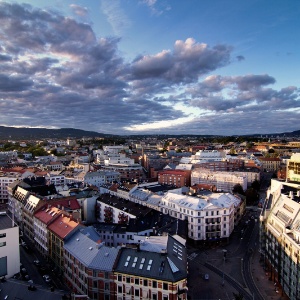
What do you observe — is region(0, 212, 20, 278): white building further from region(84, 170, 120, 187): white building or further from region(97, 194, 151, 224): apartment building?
region(84, 170, 120, 187): white building

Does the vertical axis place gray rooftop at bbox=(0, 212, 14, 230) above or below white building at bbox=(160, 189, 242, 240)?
above

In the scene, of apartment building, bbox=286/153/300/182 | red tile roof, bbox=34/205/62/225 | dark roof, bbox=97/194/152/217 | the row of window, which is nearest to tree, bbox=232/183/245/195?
apartment building, bbox=286/153/300/182

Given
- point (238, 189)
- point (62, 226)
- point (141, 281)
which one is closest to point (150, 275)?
point (141, 281)

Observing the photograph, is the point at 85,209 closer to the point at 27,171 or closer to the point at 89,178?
the point at 89,178

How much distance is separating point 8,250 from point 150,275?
23.3 meters

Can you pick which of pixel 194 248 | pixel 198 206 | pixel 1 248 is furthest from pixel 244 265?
pixel 1 248

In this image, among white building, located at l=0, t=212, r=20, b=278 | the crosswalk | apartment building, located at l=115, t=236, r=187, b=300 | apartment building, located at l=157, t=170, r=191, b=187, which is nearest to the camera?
apartment building, located at l=115, t=236, r=187, b=300

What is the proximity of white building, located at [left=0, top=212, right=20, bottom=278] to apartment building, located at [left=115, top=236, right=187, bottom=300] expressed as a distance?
1814cm

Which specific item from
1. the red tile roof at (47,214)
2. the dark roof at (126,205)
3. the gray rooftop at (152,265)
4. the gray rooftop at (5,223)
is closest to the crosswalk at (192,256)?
the dark roof at (126,205)

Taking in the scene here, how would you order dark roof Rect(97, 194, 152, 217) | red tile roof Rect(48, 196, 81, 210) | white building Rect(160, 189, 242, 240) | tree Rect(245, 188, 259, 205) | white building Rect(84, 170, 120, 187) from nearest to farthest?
1. white building Rect(160, 189, 242, 240)
2. dark roof Rect(97, 194, 152, 217)
3. red tile roof Rect(48, 196, 81, 210)
4. tree Rect(245, 188, 259, 205)
5. white building Rect(84, 170, 120, 187)

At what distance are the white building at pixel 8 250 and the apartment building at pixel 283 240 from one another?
39663mm

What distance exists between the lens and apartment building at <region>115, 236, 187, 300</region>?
37344 mm

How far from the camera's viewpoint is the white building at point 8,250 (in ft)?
154

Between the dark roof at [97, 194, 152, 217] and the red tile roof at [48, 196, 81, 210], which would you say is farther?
the red tile roof at [48, 196, 81, 210]
